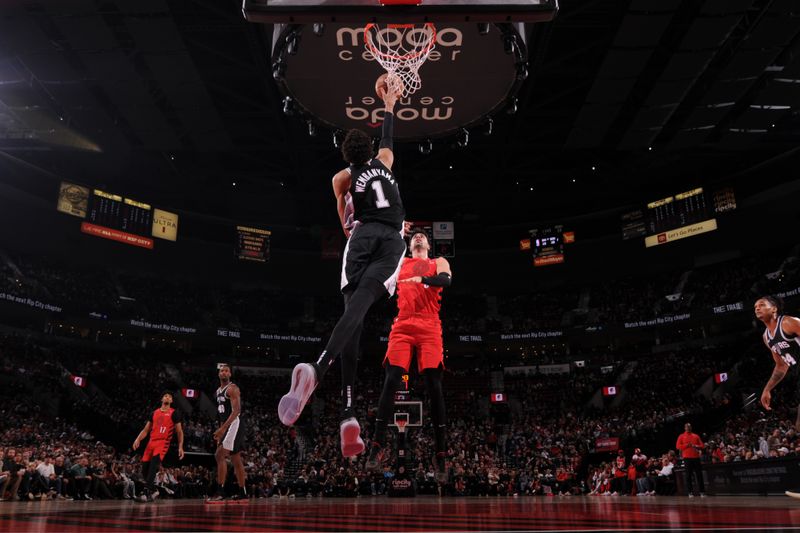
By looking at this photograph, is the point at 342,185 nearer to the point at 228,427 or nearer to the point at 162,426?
the point at 228,427

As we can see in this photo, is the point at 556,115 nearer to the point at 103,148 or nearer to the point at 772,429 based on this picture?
the point at 772,429

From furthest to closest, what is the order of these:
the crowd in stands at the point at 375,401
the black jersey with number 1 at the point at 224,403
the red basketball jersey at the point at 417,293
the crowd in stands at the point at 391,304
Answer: the crowd in stands at the point at 391,304, the crowd in stands at the point at 375,401, the black jersey with number 1 at the point at 224,403, the red basketball jersey at the point at 417,293

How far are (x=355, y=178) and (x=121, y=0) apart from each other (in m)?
14.5

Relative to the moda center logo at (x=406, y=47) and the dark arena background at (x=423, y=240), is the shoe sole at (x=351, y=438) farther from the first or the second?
the moda center logo at (x=406, y=47)

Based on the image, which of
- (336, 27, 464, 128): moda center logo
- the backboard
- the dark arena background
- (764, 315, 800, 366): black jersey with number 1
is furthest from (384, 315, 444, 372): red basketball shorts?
the backboard

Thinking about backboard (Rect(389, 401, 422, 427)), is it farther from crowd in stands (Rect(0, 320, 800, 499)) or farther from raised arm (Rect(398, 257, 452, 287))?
raised arm (Rect(398, 257, 452, 287))

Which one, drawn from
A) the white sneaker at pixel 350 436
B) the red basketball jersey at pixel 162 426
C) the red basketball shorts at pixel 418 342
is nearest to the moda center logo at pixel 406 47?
the red basketball shorts at pixel 418 342

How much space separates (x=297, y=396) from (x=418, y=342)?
204 cm

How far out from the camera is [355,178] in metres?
4.27

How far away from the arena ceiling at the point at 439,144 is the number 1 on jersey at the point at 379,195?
484 inches

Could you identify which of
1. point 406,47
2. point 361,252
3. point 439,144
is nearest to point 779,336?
point 361,252

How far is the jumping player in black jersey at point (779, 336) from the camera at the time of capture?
7070 millimetres

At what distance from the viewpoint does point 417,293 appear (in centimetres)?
543

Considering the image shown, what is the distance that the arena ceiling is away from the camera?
16.6m
